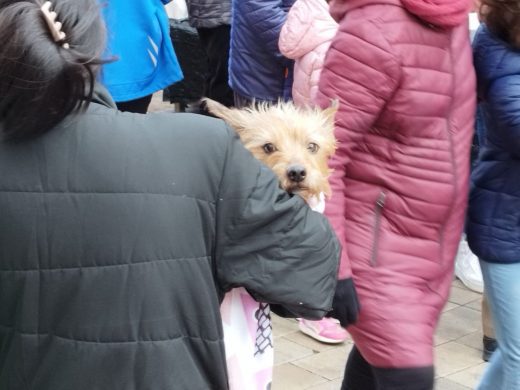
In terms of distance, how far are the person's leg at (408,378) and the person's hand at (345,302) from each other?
0.25 meters

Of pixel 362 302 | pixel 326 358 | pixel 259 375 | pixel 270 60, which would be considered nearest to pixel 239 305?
pixel 259 375

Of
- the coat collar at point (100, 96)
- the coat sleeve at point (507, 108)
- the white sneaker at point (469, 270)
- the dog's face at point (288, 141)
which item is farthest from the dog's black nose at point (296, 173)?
the white sneaker at point (469, 270)

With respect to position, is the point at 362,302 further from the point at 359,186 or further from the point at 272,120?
the point at 272,120

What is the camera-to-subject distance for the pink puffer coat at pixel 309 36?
464 cm

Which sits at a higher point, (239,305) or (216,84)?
(239,305)

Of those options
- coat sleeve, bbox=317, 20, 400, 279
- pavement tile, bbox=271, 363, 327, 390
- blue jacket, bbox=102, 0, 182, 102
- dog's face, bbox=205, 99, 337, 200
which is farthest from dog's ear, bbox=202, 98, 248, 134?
pavement tile, bbox=271, 363, 327, 390

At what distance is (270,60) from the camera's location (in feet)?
17.5

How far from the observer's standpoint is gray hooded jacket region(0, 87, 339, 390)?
165cm

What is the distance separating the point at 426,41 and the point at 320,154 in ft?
1.89

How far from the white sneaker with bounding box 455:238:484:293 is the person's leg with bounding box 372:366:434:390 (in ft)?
9.14

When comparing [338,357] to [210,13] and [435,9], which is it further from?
[210,13]

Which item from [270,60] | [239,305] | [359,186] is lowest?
[270,60]

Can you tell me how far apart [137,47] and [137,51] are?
0.07 ft

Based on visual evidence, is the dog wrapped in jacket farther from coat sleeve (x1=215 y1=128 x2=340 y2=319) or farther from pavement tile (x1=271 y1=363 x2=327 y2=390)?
pavement tile (x1=271 y1=363 x2=327 y2=390)
